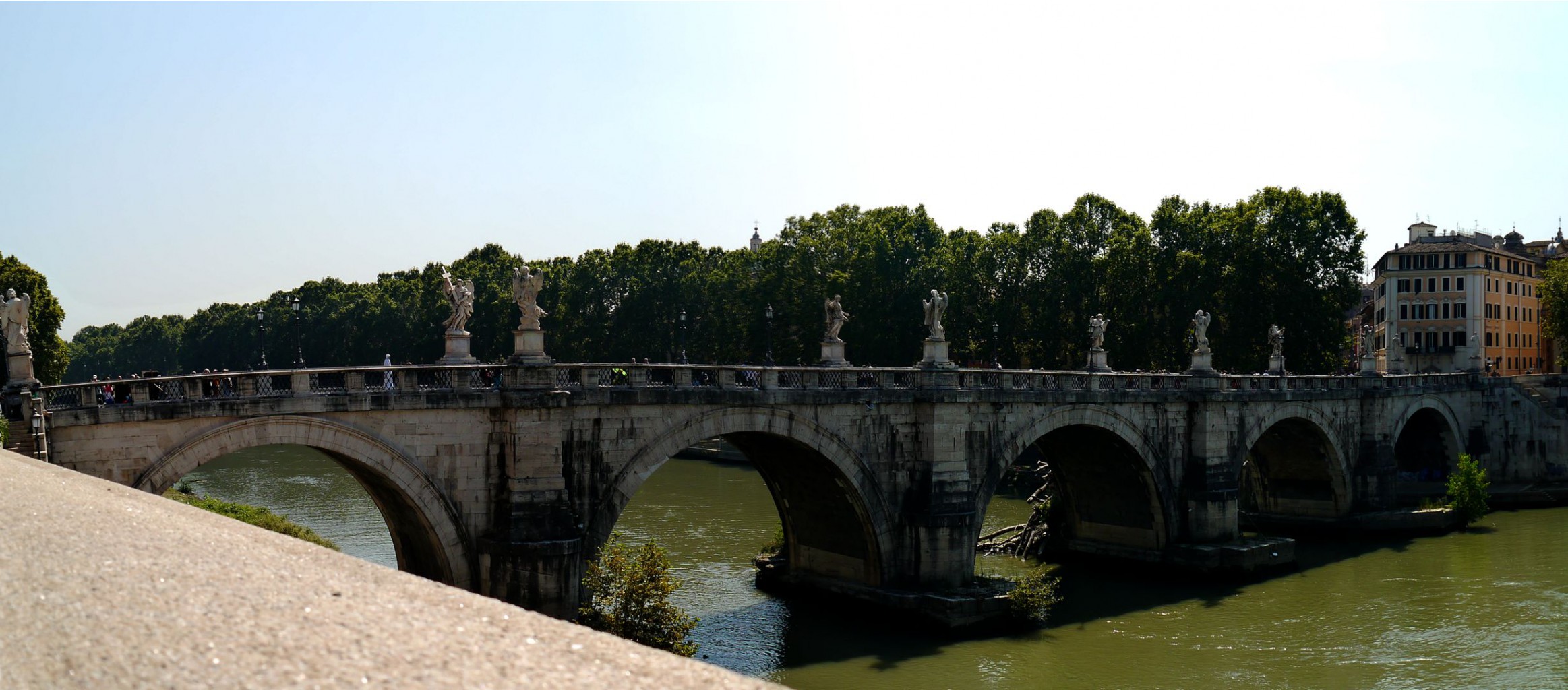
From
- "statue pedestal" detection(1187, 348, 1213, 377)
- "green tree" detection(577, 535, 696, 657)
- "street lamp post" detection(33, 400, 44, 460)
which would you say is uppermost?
"statue pedestal" detection(1187, 348, 1213, 377)

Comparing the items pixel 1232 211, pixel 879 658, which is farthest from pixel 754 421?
pixel 1232 211

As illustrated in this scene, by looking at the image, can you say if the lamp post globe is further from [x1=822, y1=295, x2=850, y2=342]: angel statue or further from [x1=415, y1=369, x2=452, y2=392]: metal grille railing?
[x1=822, y1=295, x2=850, y2=342]: angel statue

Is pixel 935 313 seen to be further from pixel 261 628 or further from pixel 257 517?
pixel 261 628

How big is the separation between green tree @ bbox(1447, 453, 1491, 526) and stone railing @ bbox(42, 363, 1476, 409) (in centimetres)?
1110

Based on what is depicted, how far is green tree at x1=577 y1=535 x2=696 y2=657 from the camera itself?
69.7 ft

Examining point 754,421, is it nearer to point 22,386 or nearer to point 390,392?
point 390,392

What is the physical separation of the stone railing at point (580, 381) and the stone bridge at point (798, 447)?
0.07m

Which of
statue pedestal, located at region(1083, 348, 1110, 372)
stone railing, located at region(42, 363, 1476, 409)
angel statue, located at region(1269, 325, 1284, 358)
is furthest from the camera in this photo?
angel statue, located at region(1269, 325, 1284, 358)

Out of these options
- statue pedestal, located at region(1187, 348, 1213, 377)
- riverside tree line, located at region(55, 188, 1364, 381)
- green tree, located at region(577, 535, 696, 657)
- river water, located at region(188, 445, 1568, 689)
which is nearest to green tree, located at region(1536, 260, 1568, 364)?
riverside tree line, located at region(55, 188, 1364, 381)

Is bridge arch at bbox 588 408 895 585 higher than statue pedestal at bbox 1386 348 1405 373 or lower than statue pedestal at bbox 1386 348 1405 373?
lower

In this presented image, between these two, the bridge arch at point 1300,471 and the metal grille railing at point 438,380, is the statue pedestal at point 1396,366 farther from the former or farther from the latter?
the metal grille railing at point 438,380

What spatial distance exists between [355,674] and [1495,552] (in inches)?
1669

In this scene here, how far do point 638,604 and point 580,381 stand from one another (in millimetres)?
5008

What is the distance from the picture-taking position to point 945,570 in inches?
1128
